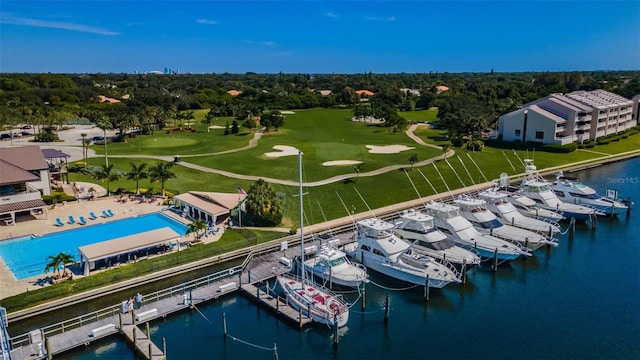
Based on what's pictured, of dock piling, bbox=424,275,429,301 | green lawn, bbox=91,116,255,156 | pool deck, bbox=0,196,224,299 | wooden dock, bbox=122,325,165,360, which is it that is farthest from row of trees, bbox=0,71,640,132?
dock piling, bbox=424,275,429,301

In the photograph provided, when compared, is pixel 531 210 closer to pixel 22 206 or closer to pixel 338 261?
pixel 338 261

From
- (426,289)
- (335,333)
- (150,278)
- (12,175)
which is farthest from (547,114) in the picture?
(12,175)

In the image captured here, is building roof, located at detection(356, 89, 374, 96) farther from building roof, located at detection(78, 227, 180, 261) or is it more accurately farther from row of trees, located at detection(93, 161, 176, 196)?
building roof, located at detection(78, 227, 180, 261)

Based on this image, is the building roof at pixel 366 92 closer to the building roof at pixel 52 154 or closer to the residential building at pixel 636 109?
the residential building at pixel 636 109

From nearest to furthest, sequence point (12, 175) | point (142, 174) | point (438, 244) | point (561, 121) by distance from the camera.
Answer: point (438, 244) < point (12, 175) < point (142, 174) < point (561, 121)

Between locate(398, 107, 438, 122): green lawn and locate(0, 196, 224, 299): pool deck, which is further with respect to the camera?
locate(398, 107, 438, 122): green lawn

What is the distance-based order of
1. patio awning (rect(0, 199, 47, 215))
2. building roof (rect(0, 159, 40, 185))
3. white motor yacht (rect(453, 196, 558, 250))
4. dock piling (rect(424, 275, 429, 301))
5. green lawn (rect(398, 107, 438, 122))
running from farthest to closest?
1. green lawn (rect(398, 107, 438, 122))
2. building roof (rect(0, 159, 40, 185))
3. patio awning (rect(0, 199, 47, 215))
4. white motor yacht (rect(453, 196, 558, 250))
5. dock piling (rect(424, 275, 429, 301))

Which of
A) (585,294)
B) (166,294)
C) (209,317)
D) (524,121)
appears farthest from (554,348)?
(524,121)
